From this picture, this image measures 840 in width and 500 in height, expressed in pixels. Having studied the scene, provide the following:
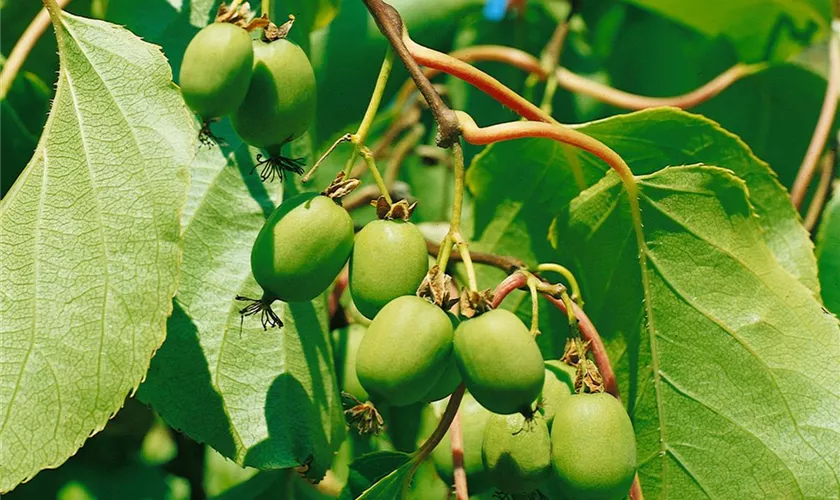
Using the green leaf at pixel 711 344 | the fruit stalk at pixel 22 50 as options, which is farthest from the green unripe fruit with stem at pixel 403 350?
the fruit stalk at pixel 22 50

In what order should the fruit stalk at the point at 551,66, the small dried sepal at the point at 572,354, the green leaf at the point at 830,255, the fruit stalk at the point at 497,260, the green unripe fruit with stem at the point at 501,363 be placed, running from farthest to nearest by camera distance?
the fruit stalk at the point at 551,66, the green leaf at the point at 830,255, the fruit stalk at the point at 497,260, the small dried sepal at the point at 572,354, the green unripe fruit with stem at the point at 501,363

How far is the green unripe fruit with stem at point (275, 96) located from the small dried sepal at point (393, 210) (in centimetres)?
14

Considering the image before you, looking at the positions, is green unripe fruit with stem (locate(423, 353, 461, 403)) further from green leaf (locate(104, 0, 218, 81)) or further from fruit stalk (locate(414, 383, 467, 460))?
green leaf (locate(104, 0, 218, 81))

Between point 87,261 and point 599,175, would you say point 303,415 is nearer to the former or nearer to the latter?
point 87,261

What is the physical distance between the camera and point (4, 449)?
1.11 meters

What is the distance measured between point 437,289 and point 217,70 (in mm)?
365

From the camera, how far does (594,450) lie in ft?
3.78

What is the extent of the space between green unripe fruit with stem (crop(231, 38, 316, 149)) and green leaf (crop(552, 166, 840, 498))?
55cm

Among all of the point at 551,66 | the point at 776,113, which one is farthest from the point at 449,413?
the point at 776,113

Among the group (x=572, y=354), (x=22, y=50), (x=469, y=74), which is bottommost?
(x=572, y=354)

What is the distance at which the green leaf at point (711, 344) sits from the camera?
4.54ft

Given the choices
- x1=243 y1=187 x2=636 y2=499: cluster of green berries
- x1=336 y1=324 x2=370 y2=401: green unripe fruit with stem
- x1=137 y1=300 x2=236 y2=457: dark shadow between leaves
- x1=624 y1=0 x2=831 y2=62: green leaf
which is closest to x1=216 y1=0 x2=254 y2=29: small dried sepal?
x1=243 y1=187 x2=636 y2=499: cluster of green berries

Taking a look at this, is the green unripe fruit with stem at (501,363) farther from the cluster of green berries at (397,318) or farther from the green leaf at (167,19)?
the green leaf at (167,19)

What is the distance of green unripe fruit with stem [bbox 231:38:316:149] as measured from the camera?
115 cm
